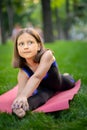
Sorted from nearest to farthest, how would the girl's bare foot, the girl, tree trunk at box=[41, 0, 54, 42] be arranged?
the girl's bare foot, the girl, tree trunk at box=[41, 0, 54, 42]

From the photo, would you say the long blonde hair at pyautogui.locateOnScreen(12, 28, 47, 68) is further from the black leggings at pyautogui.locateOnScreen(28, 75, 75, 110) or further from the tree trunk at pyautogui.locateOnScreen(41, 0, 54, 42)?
the tree trunk at pyautogui.locateOnScreen(41, 0, 54, 42)

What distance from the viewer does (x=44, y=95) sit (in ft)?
16.3

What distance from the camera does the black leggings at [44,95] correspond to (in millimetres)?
4668

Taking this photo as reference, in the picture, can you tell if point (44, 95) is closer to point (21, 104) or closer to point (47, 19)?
point (21, 104)

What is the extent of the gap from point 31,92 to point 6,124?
628mm

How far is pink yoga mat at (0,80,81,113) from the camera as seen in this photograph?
4.55 metres

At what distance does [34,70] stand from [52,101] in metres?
0.46

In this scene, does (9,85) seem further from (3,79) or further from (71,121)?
(71,121)

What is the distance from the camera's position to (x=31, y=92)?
475 cm

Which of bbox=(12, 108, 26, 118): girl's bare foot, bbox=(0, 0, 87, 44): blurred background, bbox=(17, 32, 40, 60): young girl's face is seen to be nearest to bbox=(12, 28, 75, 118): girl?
bbox=(17, 32, 40, 60): young girl's face

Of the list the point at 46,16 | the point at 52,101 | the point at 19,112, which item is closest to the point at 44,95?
the point at 52,101

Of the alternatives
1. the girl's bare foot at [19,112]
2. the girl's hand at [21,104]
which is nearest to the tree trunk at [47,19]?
the girl's hand at [21,104]

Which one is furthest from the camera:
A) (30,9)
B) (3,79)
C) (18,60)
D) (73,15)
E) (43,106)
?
(30,9)

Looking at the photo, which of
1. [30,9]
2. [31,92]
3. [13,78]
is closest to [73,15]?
[30,9]
